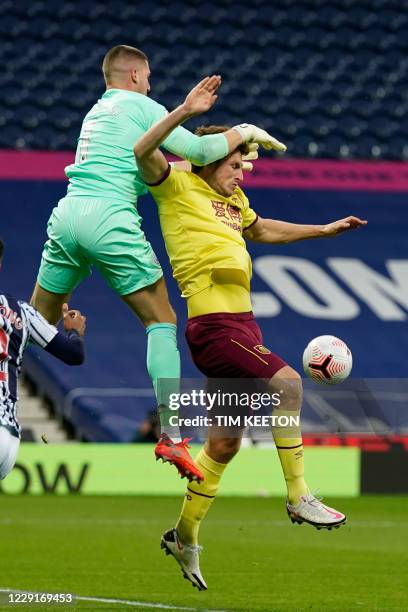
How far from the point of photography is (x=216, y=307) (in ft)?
23.9

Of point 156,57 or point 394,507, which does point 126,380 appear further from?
point 156,57

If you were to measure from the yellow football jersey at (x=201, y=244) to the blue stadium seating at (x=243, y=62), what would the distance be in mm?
10496

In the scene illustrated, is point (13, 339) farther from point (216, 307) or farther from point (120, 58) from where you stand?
point (120, 58)

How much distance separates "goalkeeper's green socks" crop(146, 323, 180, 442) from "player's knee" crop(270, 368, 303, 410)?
52cm

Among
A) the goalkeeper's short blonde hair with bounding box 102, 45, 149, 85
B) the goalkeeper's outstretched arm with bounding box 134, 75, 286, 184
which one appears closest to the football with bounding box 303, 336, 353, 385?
the goalkeeper's outstretched arm with bounding box 134, 75, 286, 184

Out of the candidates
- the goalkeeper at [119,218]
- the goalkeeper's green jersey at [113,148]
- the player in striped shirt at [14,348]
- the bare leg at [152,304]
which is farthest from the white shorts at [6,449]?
the goalkeeper's green jersey at [113,148]

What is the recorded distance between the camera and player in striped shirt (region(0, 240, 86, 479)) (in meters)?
6.43

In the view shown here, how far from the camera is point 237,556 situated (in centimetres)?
1052

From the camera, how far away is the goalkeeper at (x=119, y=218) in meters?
7.20

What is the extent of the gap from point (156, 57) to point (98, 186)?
1191cm

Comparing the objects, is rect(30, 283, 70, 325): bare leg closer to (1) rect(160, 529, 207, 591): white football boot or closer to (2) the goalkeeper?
(2) the goalkeeper

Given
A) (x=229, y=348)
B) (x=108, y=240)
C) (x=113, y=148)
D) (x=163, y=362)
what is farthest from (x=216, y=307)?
(x=113, y=148)

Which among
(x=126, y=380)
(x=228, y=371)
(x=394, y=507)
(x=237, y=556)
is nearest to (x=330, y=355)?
(x=228, y=371)

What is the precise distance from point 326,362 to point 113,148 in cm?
159
